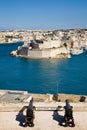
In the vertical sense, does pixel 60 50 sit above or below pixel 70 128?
below

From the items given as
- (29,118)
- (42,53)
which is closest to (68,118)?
(29,118)

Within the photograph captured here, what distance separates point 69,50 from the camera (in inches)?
1555

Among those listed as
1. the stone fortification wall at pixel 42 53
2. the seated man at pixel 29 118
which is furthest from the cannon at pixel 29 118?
the stone fortification wall at pixel 42 53

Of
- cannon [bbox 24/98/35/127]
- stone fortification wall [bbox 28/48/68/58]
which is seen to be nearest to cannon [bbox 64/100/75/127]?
cannon [bbox 24/98/35/127]

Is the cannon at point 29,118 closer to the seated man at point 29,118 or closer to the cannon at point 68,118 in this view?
the seated man at point 29,118

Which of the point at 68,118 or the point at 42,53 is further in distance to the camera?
the point at 42,53

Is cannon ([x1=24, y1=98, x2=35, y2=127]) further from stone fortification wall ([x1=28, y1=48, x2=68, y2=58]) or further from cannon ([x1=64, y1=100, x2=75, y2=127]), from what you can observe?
stone fortification wall ([x1=28, y1=48, x2=68, y2=58])

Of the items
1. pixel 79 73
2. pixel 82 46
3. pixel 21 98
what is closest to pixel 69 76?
pixel 79 73

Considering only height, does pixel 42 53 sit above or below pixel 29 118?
below

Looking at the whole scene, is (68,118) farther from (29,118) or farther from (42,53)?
(42,53)

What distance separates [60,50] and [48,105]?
3389 cm

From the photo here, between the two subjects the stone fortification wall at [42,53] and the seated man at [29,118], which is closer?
the seated man at [29,118]

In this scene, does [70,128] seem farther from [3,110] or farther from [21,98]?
[21,98]

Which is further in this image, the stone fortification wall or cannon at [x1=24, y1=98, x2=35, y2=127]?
the stone fortification wall
